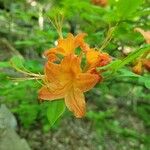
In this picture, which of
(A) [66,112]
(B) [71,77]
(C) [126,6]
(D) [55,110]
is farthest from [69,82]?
(A) [66,112]

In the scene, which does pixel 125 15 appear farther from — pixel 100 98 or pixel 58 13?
pixel 100 98

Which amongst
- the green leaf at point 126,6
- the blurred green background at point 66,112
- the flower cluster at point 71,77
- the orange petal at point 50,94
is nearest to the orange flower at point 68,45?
the flower cluster at point 71,77

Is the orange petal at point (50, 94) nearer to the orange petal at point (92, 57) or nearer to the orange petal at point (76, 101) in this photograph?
the orange petal at point (76, 101)

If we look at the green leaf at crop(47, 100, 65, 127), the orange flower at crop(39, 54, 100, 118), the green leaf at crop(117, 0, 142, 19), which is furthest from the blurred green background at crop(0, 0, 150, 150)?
the orange flower at crop(39, 54, 100, 118)

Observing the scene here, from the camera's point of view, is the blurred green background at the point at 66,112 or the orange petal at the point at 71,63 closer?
the orange petal at the point at 71,63

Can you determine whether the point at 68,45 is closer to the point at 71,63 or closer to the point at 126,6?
the point at 71,63

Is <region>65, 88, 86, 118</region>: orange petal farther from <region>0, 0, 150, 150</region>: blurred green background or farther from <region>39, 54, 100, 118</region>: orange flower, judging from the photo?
<region>0, 0, 150, 150</region>: blurred green background

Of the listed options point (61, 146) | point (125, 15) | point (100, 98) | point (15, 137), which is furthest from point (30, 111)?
point (125, 15)
